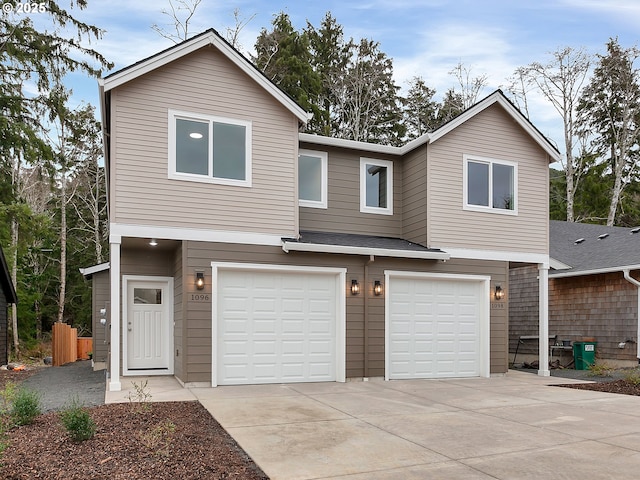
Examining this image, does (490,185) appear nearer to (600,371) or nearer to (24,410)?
(600,371)

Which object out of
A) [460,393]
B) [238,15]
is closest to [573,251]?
[460,393]

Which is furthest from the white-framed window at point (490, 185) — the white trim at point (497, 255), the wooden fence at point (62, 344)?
the wooden fence at point (62, 344)

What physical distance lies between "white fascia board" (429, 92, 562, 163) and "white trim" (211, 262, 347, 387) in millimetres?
3560

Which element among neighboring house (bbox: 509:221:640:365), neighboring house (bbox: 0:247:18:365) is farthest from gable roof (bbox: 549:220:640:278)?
neighboring house (bbox: 0:247:18:365)

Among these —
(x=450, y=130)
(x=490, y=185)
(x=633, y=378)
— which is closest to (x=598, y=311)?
(x=633, y=378)

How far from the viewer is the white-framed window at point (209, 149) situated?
938 centimetres

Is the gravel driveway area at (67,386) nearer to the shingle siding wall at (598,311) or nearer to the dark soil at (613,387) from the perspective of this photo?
the dark soil at (613,387)

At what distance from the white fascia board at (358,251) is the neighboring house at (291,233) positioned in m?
0.03

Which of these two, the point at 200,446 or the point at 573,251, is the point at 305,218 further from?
the point at 573,251

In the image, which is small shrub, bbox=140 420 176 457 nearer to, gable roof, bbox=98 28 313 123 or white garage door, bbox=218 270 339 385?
white garage door, bbox=218 270 339 385

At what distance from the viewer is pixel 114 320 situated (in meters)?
8.70

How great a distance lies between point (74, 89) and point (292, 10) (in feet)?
34.7

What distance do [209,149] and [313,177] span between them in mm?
2706

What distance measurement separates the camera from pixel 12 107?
1684 cm
